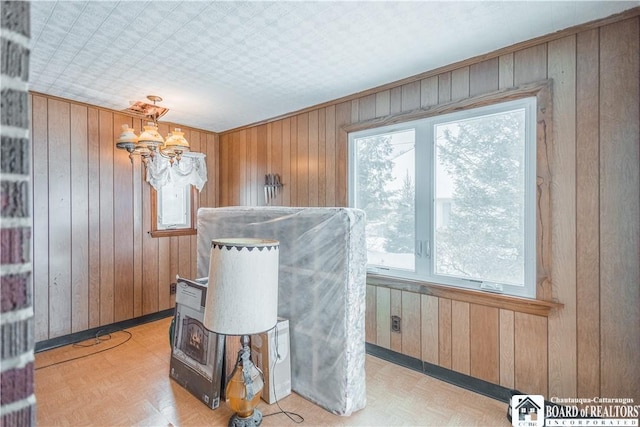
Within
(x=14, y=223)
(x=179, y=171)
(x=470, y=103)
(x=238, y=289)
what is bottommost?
(x=238, y=289)

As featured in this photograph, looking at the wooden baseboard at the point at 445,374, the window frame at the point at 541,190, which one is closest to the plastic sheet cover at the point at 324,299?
the wooden baseboard at the point at 445,374

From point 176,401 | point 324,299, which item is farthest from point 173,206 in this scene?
point 324,299

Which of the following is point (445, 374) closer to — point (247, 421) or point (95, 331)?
point (247, 421)

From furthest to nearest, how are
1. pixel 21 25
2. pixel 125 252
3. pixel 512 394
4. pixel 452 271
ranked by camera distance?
pixel 125 252
pixel 452 271
pixel 512 394
pixel 21 25

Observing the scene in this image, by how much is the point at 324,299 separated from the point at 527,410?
1.42 meters

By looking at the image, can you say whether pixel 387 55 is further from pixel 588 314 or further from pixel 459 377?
pixel 459 377

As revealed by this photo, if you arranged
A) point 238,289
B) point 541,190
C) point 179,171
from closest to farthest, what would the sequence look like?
point 238,289
point 541,190
point 179,171

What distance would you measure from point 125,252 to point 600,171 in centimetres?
419

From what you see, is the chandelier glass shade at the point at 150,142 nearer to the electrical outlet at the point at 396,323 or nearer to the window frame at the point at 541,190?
the electrical outlet at the point at 396,323

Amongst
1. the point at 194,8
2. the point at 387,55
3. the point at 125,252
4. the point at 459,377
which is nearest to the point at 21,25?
the point at 194,8

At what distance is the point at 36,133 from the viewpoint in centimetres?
294

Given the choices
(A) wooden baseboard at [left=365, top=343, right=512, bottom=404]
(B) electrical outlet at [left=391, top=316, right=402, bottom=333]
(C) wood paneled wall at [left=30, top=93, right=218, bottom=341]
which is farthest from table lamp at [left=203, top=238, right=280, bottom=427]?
(C) wood paneled wall at [left=30, top=93, right=218, bottom=341]

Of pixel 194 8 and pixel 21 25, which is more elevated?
pixel 194 8

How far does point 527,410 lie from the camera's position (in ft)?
6.47
